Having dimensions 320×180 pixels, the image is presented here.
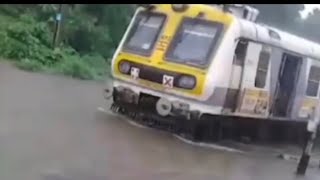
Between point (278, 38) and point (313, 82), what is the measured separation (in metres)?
1.33

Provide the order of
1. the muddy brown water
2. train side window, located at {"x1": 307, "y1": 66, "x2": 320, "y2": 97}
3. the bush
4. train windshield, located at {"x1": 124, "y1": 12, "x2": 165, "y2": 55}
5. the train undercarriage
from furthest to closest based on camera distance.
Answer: train side window, located at {"x1": 307, "y1": 66, "x2": 320, "y2": 97} → the bush → train windshield, located at {"x1": 124, "y1": 12, "x2": 165, "y2": 55} → the train undercarriage → the muddy brown water

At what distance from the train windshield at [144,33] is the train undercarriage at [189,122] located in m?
0.53

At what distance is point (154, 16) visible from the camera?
803 cm

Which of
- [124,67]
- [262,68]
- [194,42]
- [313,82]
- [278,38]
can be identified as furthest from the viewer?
[313,82]

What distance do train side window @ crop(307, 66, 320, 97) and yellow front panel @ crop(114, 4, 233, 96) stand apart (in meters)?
2.22

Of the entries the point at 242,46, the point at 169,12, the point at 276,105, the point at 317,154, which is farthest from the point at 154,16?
the point at 317,154

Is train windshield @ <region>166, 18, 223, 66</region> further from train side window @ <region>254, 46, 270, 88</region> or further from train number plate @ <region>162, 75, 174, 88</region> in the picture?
train side window @ <region>254, 46, 270, 88</region>

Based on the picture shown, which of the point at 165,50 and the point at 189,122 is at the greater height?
the point at 165,50

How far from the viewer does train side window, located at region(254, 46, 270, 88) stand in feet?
26.5

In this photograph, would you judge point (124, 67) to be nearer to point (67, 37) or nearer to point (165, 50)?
point (165, 50)

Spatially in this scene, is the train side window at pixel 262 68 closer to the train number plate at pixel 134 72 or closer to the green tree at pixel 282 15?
the green tree at pixel 282 15

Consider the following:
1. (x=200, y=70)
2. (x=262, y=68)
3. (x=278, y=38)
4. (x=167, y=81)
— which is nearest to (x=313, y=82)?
(x=278, y=38)

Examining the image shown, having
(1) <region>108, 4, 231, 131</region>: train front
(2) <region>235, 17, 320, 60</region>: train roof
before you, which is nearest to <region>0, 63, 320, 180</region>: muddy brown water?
(1) <region>108, 4, 231, 131</region>: train front

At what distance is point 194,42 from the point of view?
7.59m
